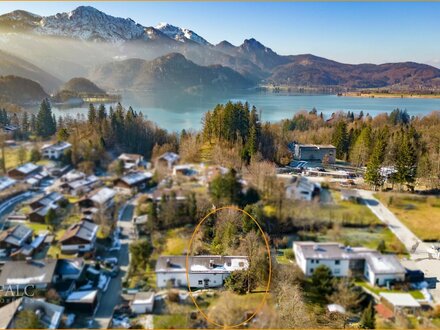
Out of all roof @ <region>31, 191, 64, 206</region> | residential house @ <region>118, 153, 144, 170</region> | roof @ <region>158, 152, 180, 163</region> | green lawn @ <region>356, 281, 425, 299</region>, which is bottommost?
green lawn @ <region>356, 281, 425, 299</region>

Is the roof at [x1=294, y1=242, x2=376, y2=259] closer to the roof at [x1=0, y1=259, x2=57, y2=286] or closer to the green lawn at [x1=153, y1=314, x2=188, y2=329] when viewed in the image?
the green lawn at [x1=153, y1=314, x2=188, y2=329]

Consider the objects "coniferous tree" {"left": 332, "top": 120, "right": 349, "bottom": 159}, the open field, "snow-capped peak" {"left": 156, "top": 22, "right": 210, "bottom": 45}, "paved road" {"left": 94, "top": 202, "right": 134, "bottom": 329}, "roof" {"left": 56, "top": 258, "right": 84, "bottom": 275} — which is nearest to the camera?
the open field

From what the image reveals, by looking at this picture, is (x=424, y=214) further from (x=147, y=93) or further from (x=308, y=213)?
(x=147, y=93)

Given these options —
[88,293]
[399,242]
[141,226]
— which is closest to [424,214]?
[399,242]

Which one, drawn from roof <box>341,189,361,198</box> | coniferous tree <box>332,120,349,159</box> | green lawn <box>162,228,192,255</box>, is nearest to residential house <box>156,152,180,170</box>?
green lawn <box>162,228,192,255</box>

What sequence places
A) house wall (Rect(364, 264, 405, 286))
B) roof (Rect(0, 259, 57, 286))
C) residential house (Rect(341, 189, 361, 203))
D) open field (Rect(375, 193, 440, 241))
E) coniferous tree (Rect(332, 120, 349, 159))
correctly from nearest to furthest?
1. house wall (Rect(364, 264, 405, 286))
2. open field (Rect(375, 193, 440, 241))
3. residential house (Rect(341, 189, 361, 203))
4. roof (Rect(0, 259, 57, 286))
5. coniferous tree (Rect(332, 120, 349, 159))

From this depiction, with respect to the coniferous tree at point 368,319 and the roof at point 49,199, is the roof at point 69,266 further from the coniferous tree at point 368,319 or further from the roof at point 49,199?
the coniferous tree at point 368,319
